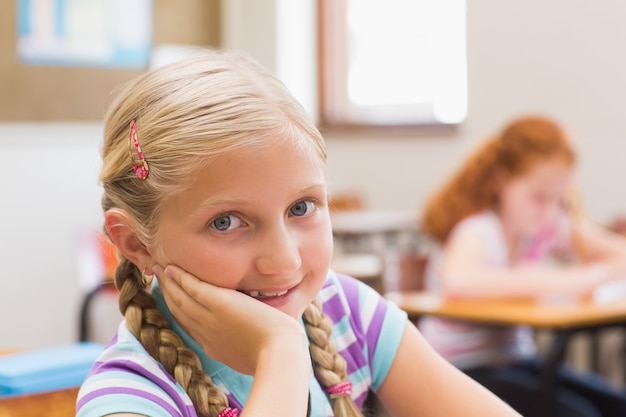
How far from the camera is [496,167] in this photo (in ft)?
10.6

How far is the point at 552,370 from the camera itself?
281 centimetres

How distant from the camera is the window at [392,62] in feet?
19.3

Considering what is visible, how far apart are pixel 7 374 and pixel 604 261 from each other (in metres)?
2.64

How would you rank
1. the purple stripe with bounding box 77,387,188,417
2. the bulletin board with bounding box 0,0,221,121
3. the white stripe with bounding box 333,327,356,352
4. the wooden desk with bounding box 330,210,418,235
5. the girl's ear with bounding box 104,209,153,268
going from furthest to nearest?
the wooden desk with bounding box 330,210,418,235, the bulletin board with bounding box 0,0,221,121, the white stripe with bounding box 333,327,356,352, the girl's ear with bounding box 104,209,153,268, the purple stripe with bounding box 77,387,188,417

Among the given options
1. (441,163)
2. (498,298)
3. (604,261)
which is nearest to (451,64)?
(441,163)

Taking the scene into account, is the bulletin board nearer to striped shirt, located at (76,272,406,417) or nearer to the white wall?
the white wall

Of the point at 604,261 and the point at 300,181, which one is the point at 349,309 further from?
the point at 604,261

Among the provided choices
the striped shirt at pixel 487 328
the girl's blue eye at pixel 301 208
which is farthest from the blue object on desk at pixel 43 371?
the striped shirt at pixel 487 328

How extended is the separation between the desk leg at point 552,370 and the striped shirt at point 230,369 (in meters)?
1.61

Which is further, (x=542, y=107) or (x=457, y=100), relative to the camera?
(x=457, y=100)

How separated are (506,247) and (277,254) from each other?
2.31m

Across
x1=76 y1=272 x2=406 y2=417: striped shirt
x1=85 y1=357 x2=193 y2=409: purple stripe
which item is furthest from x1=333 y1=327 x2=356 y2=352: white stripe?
x1=85 y1=357 x2=193 y2=409: purple stripe

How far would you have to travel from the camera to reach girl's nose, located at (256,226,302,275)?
1065mm

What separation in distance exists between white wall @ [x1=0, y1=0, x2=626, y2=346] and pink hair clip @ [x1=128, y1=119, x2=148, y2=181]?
4.00 metres
